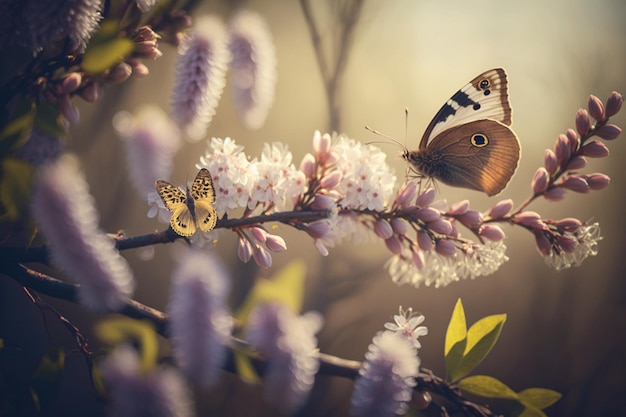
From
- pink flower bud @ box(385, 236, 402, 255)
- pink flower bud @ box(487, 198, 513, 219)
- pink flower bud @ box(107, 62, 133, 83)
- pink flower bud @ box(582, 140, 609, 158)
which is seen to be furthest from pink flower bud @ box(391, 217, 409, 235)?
pink flower bud @ box(107, 62, 133, 83)

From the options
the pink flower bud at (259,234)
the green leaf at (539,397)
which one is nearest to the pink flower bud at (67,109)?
the pink flower bud at (259,234)

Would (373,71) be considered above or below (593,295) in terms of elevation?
above

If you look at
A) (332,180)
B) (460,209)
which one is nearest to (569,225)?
(460,209)


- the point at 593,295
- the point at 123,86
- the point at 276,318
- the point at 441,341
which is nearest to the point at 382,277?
the point at 441,341

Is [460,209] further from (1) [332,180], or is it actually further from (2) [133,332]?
(2) [133,332]

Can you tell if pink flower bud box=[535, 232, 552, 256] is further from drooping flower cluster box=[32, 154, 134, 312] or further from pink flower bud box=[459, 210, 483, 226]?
drooping flower cluster box=[32, 154, 134, 312]

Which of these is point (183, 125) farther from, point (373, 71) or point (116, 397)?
point (373, 71)
